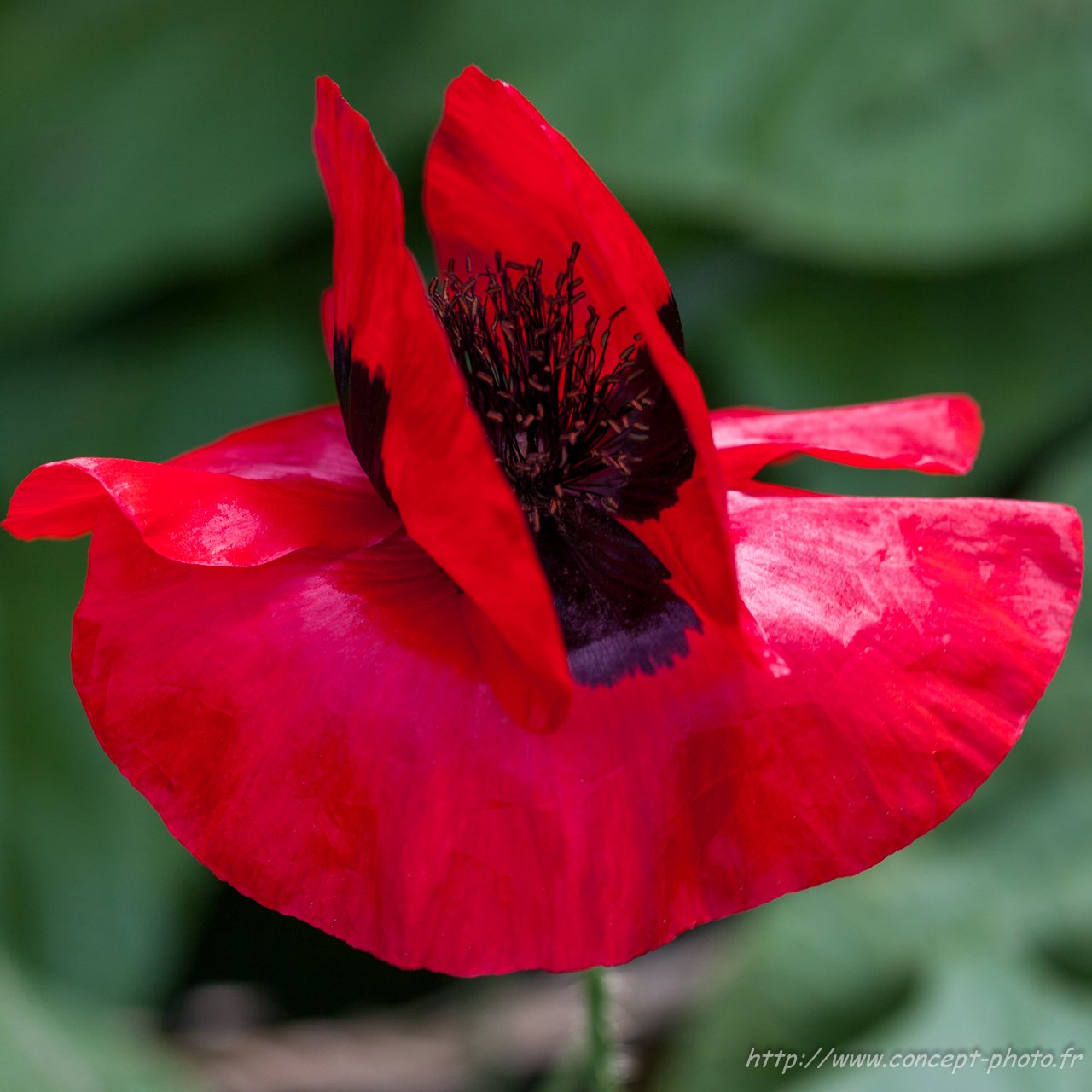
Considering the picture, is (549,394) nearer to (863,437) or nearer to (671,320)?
(671,320)

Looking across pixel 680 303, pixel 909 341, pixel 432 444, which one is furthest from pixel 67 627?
pixel 432 444

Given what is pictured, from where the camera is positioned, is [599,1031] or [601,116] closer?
[599,1031]

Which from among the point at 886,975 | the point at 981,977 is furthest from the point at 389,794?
the point at 886,975

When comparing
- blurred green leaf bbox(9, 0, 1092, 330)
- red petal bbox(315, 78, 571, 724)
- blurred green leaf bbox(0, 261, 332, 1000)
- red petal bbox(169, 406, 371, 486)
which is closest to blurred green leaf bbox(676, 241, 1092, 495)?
blurred green leaf bbox(9, 0, 1092, 330)

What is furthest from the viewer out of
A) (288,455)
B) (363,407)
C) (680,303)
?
(680,303)

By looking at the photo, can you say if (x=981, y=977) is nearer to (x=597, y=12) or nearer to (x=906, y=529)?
(x=906, y=529)

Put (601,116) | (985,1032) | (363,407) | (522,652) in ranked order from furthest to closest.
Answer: (601,116) < (985,1032) < (363,407) < (522,652)

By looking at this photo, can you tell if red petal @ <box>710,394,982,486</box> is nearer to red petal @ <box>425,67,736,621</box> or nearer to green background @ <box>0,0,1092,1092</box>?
red petal @ <box>425,67,736,621</box>

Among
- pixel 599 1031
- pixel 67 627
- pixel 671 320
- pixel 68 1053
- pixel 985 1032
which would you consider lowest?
pixel 985 1032
